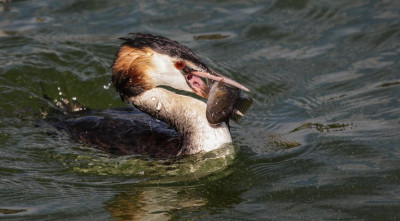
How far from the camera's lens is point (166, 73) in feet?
21.5

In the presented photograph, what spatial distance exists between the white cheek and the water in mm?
724

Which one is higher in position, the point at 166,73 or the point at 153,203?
the point at 166,73

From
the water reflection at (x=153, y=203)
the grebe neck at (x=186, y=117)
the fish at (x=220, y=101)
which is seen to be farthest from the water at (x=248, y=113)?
the fish at (x=220, y=101)

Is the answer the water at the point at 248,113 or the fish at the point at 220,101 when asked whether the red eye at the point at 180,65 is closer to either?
the fish at the point at 220,101

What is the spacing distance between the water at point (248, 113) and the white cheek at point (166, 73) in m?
0.72

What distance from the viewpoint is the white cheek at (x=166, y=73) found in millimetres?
6492

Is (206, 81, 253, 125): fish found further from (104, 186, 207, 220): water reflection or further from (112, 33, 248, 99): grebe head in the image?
(104, 186, 207, 220): water reflection

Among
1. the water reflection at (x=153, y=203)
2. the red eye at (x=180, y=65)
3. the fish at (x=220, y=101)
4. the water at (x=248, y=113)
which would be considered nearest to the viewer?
the water reflection at (x=153, y=203)

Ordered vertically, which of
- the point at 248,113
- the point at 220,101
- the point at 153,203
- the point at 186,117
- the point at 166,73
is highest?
the point at 166,73

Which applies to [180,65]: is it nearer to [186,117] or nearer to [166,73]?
[166,73]

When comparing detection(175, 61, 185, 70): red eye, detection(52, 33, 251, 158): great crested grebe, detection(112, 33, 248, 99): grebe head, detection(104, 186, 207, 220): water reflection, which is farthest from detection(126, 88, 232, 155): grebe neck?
detection(104, 186, 207, 220): water reflection

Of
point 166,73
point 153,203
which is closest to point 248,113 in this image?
point 166,73

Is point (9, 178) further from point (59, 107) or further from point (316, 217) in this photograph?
point (316, 217)

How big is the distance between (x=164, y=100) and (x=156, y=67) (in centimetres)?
34
